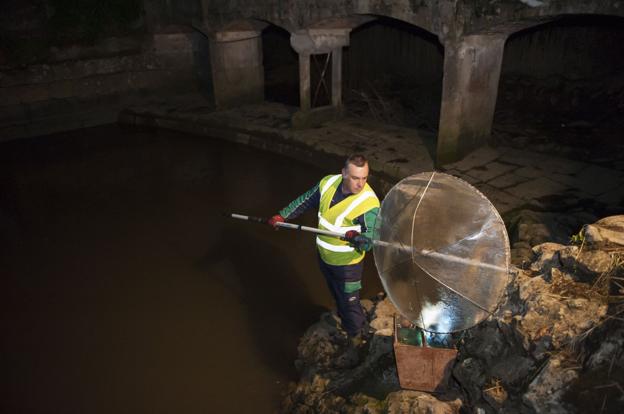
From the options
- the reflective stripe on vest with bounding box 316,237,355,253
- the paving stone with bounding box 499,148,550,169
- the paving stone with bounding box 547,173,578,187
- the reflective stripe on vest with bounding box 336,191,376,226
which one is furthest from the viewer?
the paving stone with bounding box 499,148,550,169

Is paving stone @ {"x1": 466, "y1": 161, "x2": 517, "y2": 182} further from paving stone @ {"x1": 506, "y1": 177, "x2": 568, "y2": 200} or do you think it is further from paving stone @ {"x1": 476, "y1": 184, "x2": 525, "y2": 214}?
paving stone @ {"x1": 506, "y1": 177, "x2": 568, "y2": 200}

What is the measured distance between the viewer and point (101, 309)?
5.48 meters

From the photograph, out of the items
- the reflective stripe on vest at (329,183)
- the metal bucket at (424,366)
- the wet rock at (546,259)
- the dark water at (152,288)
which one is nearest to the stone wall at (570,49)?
the dark water at (152,288)

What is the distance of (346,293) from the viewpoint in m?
4.09

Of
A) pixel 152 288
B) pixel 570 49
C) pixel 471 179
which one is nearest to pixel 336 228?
pixel 152 288

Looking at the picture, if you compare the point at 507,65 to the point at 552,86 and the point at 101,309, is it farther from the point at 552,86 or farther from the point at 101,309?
the point at 101,309

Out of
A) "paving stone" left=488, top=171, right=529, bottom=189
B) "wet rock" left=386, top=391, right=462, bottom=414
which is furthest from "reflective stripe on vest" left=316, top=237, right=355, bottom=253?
"paving stone" left=488, top=171, right=529, bottom=189

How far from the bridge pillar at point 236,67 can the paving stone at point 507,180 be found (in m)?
7.95

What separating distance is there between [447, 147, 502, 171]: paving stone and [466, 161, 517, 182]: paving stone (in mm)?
132

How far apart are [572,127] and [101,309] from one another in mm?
10589

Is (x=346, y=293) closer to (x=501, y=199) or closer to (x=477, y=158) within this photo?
(x=501, y=199)

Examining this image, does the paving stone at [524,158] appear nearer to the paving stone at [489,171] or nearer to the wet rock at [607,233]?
the paving stone at [489,171]

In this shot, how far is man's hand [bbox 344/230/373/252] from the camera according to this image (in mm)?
3504

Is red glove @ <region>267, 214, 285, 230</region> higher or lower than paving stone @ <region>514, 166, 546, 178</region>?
higher
